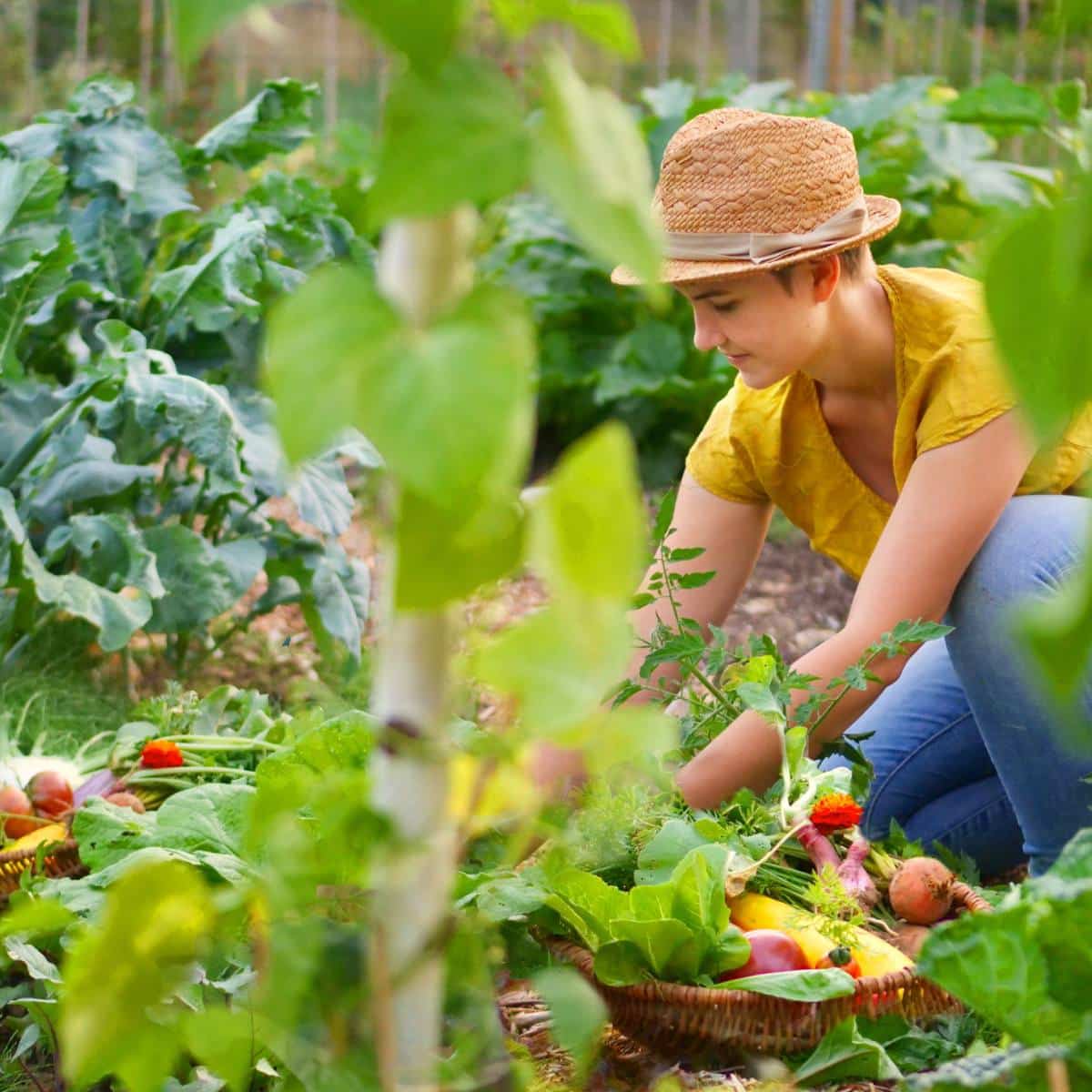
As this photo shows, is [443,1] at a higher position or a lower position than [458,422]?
higher

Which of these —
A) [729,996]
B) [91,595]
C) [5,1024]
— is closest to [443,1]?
[729,996]

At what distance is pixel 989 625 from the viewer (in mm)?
1937

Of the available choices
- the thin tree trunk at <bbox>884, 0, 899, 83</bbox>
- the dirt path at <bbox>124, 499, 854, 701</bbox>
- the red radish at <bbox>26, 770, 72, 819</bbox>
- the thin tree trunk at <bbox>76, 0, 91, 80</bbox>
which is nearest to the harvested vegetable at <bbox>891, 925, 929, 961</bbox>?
the red radish at <bbox>26, 770, 72, 819</bbox>

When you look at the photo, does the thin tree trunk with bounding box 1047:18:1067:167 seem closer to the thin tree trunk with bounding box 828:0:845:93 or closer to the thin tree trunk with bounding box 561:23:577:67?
the thin tree trunk with bounding box 828:0:845:93

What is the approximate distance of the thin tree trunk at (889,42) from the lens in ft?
24.3

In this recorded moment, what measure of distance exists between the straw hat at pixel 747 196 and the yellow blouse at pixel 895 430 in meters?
0.19

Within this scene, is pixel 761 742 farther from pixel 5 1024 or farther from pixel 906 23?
pixel 906 23

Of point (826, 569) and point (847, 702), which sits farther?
point (826, 569)

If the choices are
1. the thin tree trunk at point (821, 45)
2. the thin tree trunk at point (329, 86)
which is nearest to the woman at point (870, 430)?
the thin tree trunk at point (329, 86)

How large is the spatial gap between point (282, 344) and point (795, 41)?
352 inches

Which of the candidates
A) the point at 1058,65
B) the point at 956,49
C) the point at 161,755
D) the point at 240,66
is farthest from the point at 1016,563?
the point at 956,49

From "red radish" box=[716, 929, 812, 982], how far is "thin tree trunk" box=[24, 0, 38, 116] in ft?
16.5

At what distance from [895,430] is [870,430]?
0.13 m

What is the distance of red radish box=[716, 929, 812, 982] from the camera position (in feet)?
4.67
